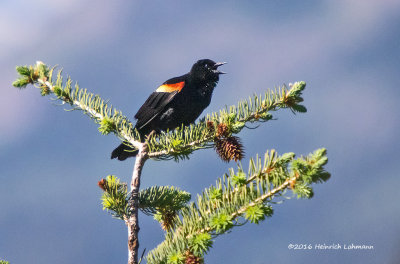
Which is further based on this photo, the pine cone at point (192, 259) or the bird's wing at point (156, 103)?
the bird's wing at point (156, 103)

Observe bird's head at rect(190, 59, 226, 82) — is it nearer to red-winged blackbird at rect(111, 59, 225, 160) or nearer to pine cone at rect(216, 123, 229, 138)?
red-winged blackbird at rect(111, 59, 225, 160)

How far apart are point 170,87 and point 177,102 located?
269mm

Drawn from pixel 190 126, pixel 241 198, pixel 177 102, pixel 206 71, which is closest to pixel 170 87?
pixel 177 102

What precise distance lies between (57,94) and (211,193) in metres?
1.59

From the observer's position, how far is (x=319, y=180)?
77.0 inches

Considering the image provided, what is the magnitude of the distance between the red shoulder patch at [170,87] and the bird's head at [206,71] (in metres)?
0.22

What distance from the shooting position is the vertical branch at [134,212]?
96.6 inches

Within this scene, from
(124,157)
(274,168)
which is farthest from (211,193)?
(124,157)

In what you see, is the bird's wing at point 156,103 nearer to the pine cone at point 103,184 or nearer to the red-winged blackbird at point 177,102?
the red-winged blackbird at point 177,102

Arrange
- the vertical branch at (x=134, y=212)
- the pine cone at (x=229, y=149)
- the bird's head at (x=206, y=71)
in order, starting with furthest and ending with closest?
the bird's head at (x=206, y=71), the pine cone at (x=229, y=149), the vertical branch at (x=134, y=212)

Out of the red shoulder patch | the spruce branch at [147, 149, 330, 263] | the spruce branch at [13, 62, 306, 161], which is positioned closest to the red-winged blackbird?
the red shoulder patch

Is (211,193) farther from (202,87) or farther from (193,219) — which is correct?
(202,87)

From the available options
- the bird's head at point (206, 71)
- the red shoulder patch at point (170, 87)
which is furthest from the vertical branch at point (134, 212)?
the bird's head at point (206, 71)

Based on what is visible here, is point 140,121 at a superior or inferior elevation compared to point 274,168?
superior
